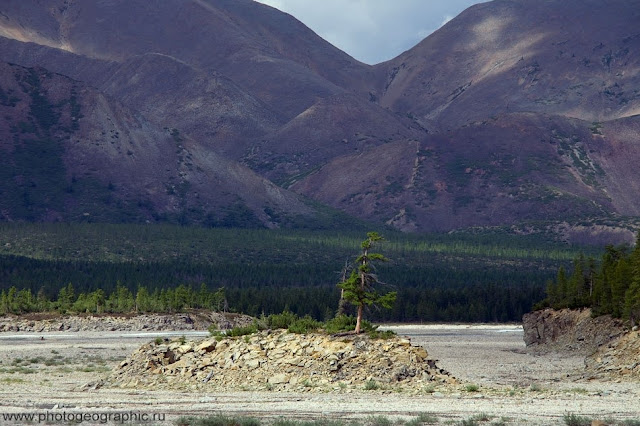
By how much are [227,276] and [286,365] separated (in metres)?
107

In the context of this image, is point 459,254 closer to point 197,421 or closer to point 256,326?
point 256,326

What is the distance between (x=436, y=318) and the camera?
4781 inches

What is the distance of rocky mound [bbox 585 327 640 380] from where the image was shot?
49.7m

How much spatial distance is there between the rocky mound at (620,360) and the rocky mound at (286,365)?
1016cm

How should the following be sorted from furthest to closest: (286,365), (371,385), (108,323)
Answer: (108,323)
(286,365)
(371,385)

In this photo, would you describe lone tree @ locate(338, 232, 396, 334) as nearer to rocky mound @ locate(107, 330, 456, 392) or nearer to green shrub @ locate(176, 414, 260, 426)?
rocky mound @ locate(107, 330, 456, 392)

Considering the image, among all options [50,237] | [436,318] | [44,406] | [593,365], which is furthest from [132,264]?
[44,406]

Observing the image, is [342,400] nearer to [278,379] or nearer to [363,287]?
[278,379]

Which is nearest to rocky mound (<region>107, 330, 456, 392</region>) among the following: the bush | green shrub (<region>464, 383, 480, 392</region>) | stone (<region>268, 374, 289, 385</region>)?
stone (<region>268, 374, 289, 385</region>)

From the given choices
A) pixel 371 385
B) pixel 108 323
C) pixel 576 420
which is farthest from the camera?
pixel 108 323

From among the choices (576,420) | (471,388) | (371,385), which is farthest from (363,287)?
(576,420)

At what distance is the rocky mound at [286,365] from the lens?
43.3 m

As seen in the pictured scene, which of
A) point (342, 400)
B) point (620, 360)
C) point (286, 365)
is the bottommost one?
point (342, 400)

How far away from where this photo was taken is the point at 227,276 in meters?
151
